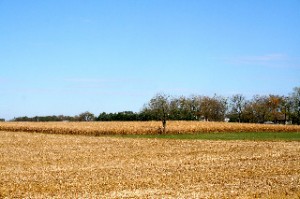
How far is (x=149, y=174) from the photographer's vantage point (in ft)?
80.8

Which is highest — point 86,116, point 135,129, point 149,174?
point 86,116

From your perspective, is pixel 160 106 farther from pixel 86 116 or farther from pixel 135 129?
pixel 86 116

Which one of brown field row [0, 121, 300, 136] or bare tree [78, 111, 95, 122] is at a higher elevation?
bare tree [78, 111, 95, 122]

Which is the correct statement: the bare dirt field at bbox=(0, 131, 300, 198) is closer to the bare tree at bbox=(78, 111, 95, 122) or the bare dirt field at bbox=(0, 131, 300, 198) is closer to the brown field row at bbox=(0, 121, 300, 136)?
the brown field row at bbox=(0, 121, 300, 136)

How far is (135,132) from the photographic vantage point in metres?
69.6

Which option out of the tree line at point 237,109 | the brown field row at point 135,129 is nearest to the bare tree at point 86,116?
the tree line at point 237,109

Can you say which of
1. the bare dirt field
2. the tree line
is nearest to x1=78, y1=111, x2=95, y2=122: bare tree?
the tree line

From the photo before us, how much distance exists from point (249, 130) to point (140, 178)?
6174 cm

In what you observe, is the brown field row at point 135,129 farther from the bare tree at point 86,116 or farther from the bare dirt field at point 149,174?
the bare tree at point 86,116

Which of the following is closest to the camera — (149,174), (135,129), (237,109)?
(149,174)

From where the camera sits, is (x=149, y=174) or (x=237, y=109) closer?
(x=149, y=174)

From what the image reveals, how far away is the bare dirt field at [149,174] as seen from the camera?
62.2ft

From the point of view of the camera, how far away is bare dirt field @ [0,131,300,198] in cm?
1895

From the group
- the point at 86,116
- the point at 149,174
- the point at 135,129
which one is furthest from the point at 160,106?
the point at 86,116
